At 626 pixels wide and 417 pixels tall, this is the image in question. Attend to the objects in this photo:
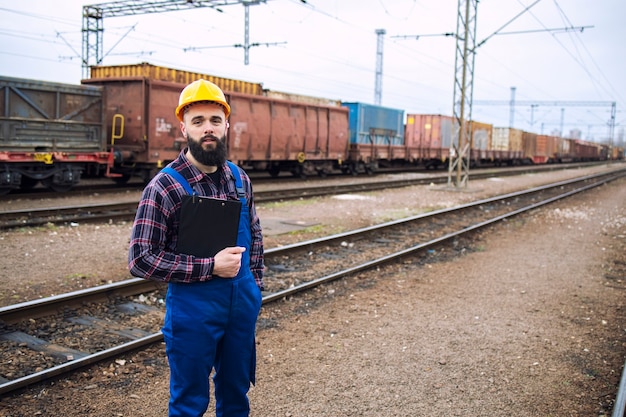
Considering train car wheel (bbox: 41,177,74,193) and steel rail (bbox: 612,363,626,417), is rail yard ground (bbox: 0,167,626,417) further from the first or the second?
train car wheel (bbox: 41,177,74,193)

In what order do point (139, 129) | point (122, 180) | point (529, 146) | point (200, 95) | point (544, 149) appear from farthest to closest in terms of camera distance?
point (544, 149)
point (529, 146)
point (122, 180)
point (139, 129)
point (200, 95)

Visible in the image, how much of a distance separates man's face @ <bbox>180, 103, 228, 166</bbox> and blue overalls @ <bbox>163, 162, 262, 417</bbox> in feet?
0.55

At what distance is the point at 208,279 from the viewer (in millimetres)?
2555

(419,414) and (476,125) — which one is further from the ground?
(476,125)

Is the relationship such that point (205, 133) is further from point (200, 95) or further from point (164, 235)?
point (164, 235)

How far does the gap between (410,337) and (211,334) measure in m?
3.30

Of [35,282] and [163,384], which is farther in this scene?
[35,282]

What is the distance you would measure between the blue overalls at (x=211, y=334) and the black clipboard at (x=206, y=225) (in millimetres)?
131

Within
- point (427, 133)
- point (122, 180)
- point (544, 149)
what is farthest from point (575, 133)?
point (122, 180)

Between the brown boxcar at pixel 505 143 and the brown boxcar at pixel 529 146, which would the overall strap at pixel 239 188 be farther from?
the brown boxcar at pixel 529 146

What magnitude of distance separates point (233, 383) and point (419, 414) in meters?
1.69

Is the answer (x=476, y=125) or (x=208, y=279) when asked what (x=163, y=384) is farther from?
(x=476, y=125)

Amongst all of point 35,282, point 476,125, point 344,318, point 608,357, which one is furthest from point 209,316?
point 476,125

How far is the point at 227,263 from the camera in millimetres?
2539
